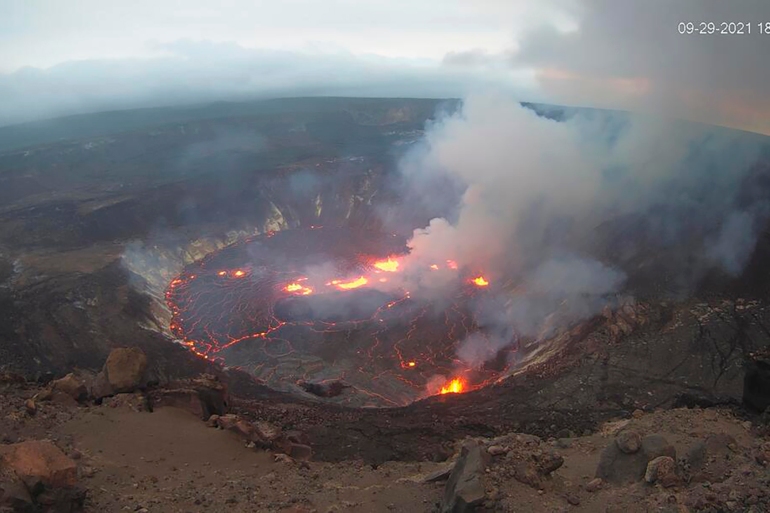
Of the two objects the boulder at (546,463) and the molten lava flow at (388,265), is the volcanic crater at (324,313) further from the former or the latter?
the boulder at (546,463)

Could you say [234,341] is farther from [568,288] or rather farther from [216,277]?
[568,288]

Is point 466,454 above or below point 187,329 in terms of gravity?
above

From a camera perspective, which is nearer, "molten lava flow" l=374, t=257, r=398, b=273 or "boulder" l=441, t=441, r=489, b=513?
"boulder" l=441, t=441, r=489, b=513

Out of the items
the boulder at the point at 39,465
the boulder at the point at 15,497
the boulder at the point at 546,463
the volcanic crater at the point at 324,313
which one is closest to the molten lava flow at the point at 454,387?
the volcanic crater at the point at 324,313

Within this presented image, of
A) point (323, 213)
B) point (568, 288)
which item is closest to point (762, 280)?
point (568, 288)

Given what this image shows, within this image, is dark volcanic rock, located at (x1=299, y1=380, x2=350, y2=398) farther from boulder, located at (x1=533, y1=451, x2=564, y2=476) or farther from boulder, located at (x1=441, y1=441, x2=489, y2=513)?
boulder, located at (x1=533, y1=451, x2=564, y2=476)

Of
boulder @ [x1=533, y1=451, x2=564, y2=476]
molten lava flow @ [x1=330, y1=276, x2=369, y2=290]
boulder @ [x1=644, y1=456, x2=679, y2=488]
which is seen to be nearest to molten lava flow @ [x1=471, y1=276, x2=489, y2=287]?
molten lava flow @ [x1=330, y1=276, x2=369, y2=290]
